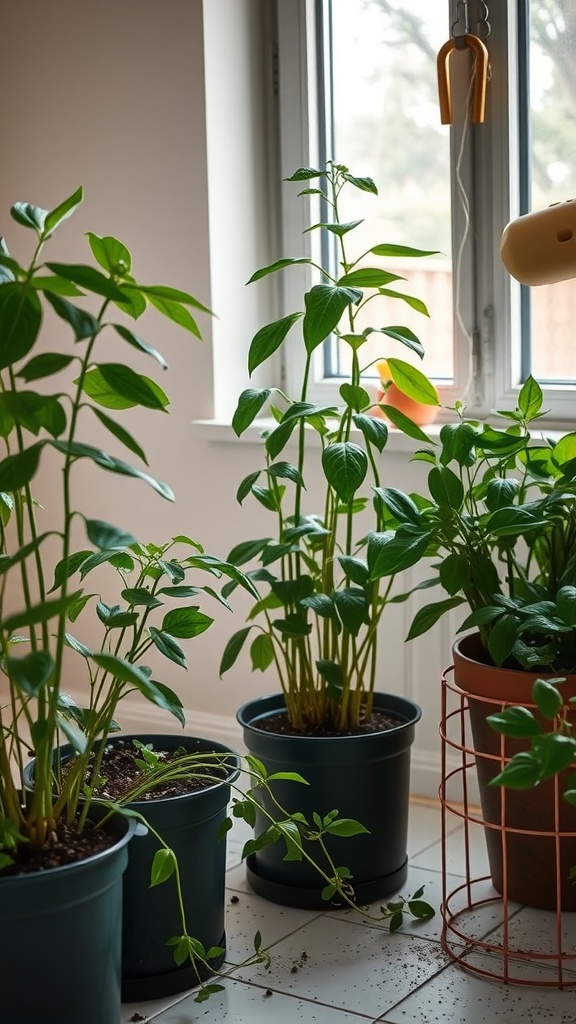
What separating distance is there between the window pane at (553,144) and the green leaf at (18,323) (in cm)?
146

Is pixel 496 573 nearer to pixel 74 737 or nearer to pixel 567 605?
pixel 567 605

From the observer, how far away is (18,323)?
122 centimetres

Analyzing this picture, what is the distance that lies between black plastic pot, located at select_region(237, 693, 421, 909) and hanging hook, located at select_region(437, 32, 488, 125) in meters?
1.17

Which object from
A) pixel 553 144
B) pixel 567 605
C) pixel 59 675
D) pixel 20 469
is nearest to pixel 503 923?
pixel 567 605

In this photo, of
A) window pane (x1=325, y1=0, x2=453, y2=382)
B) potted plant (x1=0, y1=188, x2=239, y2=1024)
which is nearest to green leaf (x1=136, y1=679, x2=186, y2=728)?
potted plant (x1=0, y1=188, x2=239, y2=1024)

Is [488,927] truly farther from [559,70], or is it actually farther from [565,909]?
[559,70]

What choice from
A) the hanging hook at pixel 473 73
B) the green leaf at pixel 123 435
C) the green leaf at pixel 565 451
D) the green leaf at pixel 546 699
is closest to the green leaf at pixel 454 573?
the green leaf at pixel 565 451

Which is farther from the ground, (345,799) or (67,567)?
(67,567)

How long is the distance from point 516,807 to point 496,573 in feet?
1.19

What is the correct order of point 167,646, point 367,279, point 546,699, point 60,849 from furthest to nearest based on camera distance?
point 367,279
point 167,646
point 60,849
point 546,699

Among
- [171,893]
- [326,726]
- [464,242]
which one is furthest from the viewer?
[464,242]

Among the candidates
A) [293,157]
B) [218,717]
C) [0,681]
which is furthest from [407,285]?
[0,681]

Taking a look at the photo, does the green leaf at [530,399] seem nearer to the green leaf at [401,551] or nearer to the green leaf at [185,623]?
the green leaf at [401,551]

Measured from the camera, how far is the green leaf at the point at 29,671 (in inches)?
46.7
